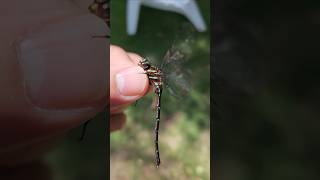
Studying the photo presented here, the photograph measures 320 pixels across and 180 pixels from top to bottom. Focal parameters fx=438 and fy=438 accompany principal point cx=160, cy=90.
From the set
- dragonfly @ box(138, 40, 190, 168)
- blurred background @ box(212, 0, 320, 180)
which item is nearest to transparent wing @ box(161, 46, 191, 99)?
dragonfly @ box(138, 40, 190, 168)

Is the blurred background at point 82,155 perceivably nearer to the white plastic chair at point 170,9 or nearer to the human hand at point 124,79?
the human hand at point 124,79

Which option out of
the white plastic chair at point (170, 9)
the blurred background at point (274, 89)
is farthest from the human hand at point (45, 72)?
the blurred background at point (274, 89)

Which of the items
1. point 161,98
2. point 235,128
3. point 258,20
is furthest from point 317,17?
point 161,98

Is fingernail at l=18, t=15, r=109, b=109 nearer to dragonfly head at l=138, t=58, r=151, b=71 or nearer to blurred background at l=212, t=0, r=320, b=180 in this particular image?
dragonfly head at l=138, t=58, r=151, b=71

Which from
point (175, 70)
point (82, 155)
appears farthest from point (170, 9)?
point (82, 155)

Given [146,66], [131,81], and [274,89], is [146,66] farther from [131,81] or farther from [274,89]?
[274,89]

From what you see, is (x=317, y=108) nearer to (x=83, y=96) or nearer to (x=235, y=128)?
(x=235, y=128)
